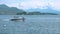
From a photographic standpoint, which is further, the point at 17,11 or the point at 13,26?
the point at 13,26

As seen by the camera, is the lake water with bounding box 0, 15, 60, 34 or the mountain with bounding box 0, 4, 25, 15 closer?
the mountain with bounding box 0, 4, 25, 15

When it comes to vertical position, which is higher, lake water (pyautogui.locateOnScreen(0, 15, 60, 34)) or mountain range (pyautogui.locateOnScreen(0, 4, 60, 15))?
mountain range (pyautogui.locateOnScreen(0, 4, 60, 15))

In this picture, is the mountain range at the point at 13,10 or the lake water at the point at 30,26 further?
the lake water at the point at 30,26

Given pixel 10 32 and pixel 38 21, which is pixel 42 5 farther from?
pixel 10 32

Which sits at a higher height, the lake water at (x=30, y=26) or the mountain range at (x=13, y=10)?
the mountain range at (x=13, y=10)

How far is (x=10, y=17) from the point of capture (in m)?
0.91

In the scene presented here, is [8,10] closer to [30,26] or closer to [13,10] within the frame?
[13,10]

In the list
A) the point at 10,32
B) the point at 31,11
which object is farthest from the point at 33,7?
the point at 10,32

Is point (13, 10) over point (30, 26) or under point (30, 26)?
over

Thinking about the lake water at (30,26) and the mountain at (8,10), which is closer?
the mountain at (8,10)

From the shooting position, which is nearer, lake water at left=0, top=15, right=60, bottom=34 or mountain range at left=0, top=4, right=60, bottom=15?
mountain range at left=0, top=4, right=60, bottom=15

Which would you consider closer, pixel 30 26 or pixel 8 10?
pixel 8 10

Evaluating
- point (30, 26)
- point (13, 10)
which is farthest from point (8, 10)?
point (30, 26)

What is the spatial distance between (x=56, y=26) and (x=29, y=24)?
31cm
